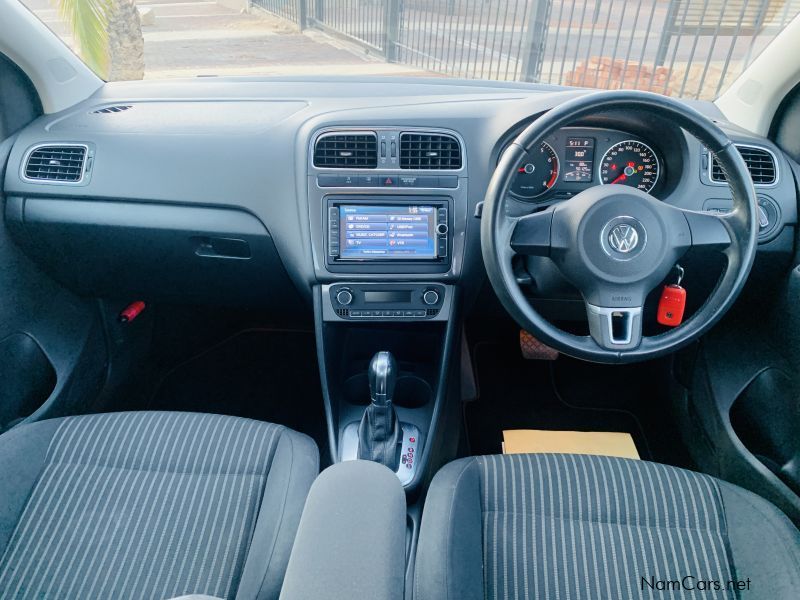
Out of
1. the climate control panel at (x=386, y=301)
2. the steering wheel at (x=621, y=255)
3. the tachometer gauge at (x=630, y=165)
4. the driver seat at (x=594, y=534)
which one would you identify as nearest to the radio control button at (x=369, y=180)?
the climate control panel at (x=386, y=301)

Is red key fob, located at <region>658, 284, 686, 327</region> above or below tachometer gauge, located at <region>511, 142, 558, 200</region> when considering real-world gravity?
below

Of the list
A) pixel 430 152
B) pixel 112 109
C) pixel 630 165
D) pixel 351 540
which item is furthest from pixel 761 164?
pixel 112 109

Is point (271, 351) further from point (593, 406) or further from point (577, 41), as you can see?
point (577, 41)

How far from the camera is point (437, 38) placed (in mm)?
2877

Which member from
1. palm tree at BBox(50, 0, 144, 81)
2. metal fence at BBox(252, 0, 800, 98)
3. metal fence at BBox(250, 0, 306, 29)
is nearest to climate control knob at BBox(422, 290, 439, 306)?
metal fence at BBox(252, 0, 800, 98)

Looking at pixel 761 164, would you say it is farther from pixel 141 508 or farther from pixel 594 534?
pixel 141 508

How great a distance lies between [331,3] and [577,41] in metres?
1.23

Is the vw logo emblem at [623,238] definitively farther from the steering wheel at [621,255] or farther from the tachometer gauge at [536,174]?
the tachometer gauge at [536,174]

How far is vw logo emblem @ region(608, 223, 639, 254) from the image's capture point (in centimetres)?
121

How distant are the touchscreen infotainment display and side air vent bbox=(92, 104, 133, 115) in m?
0.73

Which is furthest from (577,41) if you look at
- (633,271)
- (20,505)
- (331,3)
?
(20,505)

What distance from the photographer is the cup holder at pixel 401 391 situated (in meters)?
1.82

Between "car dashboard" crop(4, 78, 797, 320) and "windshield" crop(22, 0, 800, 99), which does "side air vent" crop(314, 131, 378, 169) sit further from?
"windshield" crop(22, 0, 800, 99)

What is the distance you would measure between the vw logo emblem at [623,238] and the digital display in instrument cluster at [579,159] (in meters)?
0.33
